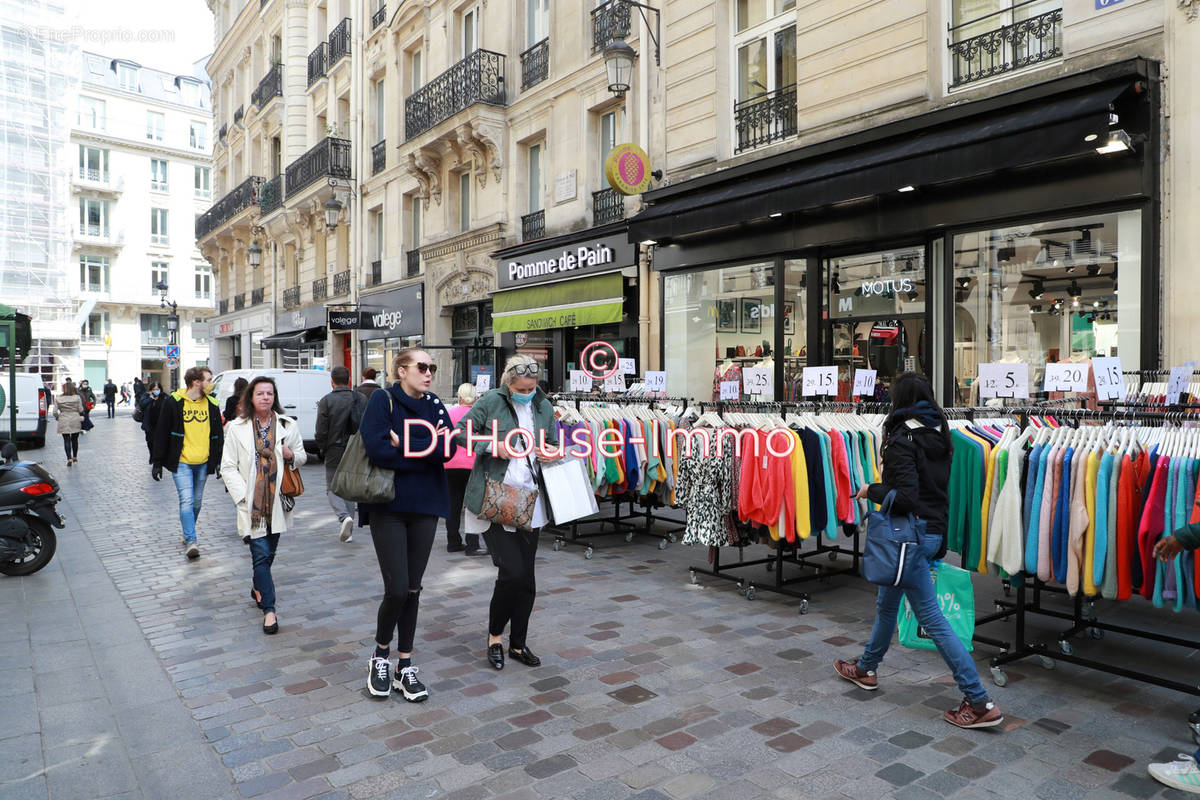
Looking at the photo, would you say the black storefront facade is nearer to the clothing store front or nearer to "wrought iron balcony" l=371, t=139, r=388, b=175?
the clothing store front

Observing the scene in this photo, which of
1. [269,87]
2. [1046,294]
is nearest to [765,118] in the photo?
[1046,294]

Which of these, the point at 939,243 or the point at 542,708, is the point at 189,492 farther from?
the point at 939,243

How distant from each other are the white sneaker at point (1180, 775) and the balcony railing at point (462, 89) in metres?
16.3

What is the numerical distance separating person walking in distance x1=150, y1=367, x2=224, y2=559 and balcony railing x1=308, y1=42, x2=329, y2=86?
A: 20609 millimetres

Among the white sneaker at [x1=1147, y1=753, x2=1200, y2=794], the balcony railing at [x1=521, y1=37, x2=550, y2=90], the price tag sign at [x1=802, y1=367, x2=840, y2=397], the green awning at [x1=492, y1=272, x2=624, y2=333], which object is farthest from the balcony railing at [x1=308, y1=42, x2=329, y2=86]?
the white sneaker at [x1=1147, y1=753, x2=1200, y2=794]

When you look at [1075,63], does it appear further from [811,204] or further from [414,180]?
[414,180]

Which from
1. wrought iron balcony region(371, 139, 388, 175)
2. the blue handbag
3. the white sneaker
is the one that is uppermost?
wrought iron balcony region(371, 139, 388, 175)

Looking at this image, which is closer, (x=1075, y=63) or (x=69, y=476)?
(x=1075, y=63)

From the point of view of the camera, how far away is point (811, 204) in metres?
10.0

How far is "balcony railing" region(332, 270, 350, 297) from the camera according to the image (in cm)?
2456

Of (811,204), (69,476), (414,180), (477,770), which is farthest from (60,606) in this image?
(414,180)

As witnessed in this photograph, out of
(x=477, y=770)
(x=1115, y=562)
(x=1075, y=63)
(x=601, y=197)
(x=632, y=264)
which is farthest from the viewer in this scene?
(x=601, y=197)

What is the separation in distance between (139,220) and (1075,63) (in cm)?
5625

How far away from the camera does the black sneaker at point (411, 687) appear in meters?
4.17
